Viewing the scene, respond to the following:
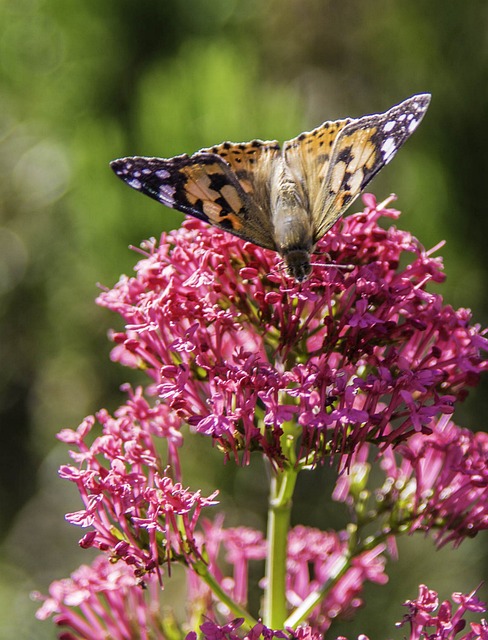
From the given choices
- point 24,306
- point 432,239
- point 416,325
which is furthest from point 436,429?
point 24,306

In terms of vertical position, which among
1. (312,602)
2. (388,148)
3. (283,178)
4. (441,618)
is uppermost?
(283,178)

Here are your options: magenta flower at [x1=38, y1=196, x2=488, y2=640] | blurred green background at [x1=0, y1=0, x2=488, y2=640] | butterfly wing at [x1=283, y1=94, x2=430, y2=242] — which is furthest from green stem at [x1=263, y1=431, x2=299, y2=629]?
blurred green background at [x1=0, y1=0, x2=488, y2=640]

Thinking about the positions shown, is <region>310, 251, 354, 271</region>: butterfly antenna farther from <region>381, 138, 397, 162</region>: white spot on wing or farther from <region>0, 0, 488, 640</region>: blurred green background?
<region>0, 0, 488, 640</region>: blurred green background

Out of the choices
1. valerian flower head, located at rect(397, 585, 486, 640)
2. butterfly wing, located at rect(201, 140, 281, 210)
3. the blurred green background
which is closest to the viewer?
valerian flower head, located at rect(397, 585, 486, 640)

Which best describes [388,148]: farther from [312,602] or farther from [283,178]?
[312,602]

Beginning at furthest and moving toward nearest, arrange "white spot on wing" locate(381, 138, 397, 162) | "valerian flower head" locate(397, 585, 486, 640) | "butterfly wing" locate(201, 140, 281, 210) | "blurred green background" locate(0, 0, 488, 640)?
1. "blurred green background" locate(0, 0, 488, 640)
2. "butterfly wing" locate(201, 140, 281, 210)
3. "white spot on wing" locate(381, 138, 397, 162)
4. "valerian flower head" locate(397, 585, 486, 640)

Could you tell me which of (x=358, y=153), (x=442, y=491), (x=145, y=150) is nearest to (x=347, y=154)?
(x=358, y=153)
